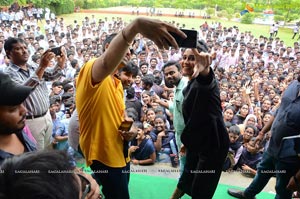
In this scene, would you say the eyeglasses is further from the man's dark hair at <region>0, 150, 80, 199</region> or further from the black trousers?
the black trousers

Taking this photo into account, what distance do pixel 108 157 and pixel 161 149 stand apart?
221cm

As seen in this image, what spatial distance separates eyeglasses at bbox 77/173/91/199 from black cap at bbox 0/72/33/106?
0.65m

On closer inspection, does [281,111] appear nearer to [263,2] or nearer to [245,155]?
[245,155]

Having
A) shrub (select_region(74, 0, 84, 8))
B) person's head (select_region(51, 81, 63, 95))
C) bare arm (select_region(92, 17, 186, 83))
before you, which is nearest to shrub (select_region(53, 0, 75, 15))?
shrub (select_region(74, 0, 84, 8))

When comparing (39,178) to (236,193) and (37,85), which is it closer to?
(37,85)

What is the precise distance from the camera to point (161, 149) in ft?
13.1

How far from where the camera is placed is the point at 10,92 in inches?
55.7

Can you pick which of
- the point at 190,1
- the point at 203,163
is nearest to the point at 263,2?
the point at 190,1

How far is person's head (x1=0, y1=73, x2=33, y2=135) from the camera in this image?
1.41 meters

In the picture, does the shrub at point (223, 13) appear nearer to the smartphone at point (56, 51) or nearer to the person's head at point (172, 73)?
the person's head at point (172, 73)

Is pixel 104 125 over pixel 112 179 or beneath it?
over

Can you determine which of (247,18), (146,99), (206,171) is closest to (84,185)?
(206,171)

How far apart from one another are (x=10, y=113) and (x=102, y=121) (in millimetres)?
543

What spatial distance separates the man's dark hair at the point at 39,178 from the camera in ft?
2.42
